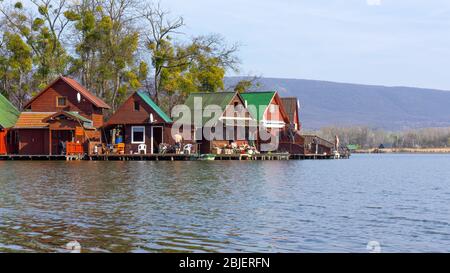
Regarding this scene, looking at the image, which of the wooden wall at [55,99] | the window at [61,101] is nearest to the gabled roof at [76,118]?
the wooden wall at [55,99]

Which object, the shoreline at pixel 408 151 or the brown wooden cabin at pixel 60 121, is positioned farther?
the shoreline at pixel 408 151

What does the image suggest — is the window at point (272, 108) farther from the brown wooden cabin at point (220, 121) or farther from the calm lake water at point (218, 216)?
the calm lake water at point (218, 216)

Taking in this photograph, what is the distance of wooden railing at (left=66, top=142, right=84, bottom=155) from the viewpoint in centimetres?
6450

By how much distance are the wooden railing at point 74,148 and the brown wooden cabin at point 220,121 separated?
9.09 meters

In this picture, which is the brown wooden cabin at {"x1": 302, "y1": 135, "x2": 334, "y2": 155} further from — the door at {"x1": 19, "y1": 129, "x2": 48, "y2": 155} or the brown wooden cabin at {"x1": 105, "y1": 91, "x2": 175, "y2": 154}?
the door at {"x1": 19, "y1": 129, "x2": 48, "y2": 155}

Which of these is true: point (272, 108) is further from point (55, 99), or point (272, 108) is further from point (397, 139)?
point (397, 139)

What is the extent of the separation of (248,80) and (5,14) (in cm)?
3063

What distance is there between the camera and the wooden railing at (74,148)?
64.5 m

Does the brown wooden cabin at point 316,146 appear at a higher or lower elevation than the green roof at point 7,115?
lower

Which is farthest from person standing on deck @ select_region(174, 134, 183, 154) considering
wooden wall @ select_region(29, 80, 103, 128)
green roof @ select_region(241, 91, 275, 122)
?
green roof @ select_region(241, 91, 275, 122)

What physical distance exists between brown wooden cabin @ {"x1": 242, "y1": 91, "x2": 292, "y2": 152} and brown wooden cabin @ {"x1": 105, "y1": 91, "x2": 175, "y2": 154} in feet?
39.1

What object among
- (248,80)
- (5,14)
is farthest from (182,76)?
(5,14)

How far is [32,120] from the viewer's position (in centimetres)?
6650
